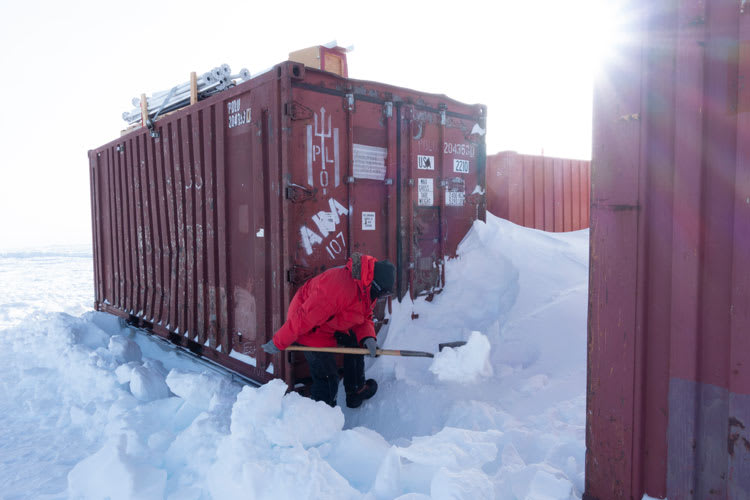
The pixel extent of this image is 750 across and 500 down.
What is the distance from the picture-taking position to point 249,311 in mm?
4656

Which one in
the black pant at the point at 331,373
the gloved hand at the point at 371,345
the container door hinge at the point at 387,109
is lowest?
the black pant at the point at 331,373

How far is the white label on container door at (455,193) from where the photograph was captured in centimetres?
534

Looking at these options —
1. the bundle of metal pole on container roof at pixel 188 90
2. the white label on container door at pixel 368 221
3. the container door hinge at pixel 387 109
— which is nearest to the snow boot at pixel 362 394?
the white label on container door at pixel 368 221

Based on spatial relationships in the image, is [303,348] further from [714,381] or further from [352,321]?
[714,381]

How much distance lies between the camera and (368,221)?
463 cm

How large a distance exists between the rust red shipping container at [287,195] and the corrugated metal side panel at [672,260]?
96.5 inches

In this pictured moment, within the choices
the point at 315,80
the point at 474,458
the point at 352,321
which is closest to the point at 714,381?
the point at 474,458

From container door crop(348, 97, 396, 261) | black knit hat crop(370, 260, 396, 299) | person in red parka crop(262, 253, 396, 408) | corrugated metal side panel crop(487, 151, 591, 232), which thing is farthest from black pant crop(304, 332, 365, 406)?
corrugated metal side panel crop(487, 151, 591, 232)

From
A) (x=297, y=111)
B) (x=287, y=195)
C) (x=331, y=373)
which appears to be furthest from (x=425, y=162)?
(x=331, y=373)

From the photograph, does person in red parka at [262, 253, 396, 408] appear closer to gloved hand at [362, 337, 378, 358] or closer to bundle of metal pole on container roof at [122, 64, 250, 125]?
gloved hand at [362, 337, 378, 358]

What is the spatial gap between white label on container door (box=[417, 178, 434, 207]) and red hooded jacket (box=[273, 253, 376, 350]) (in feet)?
5.04

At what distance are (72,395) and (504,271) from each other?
460 cm

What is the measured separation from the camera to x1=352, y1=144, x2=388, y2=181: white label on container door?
4523 mm

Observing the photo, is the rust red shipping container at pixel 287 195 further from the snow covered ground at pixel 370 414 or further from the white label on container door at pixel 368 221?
the snow covered ground at pixel 370 414
